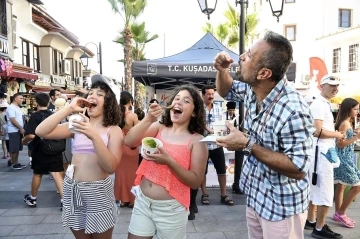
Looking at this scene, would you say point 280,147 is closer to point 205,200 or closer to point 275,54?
point 275,54

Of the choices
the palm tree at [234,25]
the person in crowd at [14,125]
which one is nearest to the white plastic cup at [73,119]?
the person in crowd at [14,125]

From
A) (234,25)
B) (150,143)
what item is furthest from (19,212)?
(234,25)

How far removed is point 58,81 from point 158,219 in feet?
72.5

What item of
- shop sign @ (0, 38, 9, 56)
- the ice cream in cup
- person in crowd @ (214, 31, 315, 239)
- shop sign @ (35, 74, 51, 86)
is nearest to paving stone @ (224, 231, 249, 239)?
person in crowd @ (214, 31, 315, 239)

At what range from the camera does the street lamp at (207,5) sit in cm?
626

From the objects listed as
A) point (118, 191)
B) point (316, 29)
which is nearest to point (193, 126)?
point (118, 191)

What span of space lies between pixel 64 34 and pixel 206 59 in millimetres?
17304

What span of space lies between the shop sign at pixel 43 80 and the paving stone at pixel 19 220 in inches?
615

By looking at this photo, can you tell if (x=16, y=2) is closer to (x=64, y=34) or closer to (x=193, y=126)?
(x=64, y=34)

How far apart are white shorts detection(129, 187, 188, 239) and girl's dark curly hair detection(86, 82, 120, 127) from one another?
706mm

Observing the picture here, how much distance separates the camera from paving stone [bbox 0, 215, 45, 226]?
177 inches

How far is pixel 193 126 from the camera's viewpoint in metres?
2.58

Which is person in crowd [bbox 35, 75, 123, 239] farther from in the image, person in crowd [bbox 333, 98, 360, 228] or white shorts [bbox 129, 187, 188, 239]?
person in crowd [bbox 333, 98, 360, 228]

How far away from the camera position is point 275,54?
5.93ft
